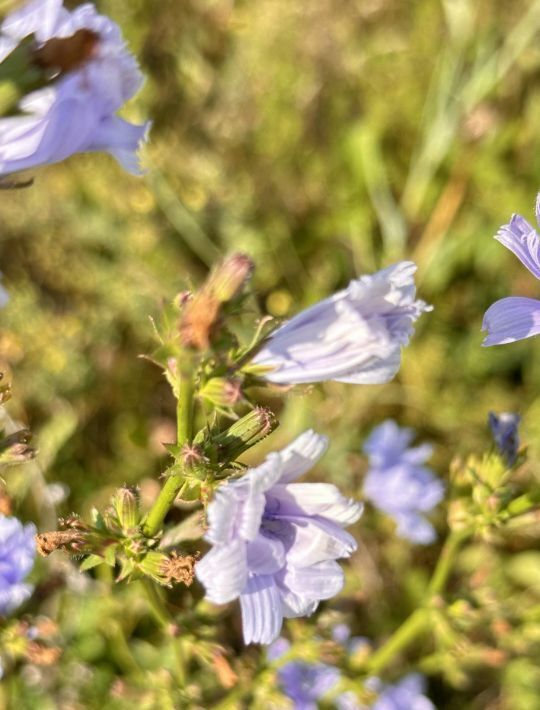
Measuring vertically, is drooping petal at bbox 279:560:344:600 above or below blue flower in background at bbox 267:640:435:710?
above

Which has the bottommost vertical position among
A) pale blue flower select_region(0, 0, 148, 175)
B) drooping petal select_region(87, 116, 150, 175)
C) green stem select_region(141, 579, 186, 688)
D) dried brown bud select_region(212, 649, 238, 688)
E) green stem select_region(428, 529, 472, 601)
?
green stem select_region(428, 529, 472, 601)

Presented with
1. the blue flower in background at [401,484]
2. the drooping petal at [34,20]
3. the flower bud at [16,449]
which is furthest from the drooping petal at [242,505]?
the blue flower in background at [401,484]

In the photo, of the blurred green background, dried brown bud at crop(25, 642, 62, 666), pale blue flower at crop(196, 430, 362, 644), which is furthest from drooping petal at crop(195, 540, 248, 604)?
the blurred green background

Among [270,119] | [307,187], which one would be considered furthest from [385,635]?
[270,119]

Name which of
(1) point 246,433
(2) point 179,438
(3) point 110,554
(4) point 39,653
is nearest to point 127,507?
(3) point 110,554

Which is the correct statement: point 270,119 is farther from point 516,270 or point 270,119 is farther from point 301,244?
point 516,270

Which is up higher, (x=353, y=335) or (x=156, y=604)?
(x=353, y=335)

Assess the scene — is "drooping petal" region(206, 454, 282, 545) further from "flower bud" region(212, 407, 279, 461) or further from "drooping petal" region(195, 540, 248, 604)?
"flower bud" region(212, 407, 279, 461)

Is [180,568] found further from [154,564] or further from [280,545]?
[280,545]
